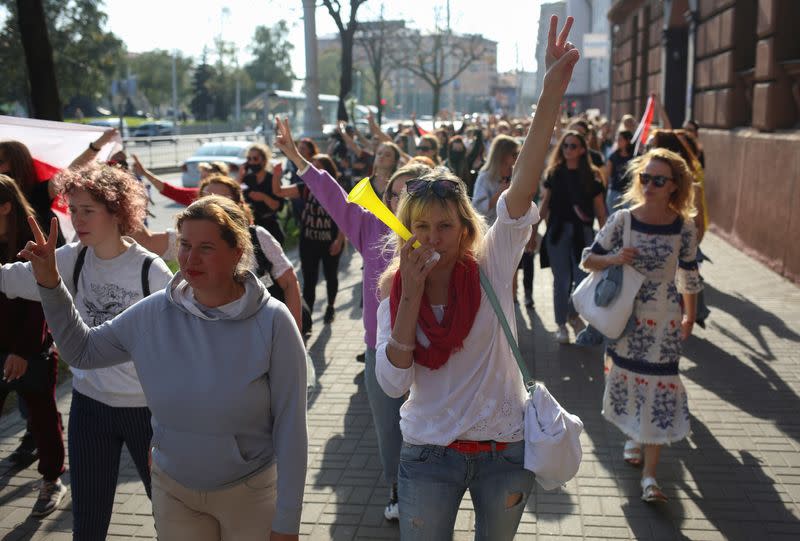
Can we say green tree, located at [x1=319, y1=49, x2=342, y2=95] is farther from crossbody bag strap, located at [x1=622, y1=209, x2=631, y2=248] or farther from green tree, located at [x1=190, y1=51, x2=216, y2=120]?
crossbody bag strap, located at [x1=622, y1=209, x2=631, y2=248]

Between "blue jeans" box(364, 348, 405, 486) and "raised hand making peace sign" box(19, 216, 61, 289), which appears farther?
"blue jeans" box(364, 348, 405, 486)

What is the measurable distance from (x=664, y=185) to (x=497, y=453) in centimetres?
254

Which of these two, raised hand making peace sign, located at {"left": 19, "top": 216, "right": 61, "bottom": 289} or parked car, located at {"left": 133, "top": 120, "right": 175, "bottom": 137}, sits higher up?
raised hand making peace sign, located at {"left": 19, "top": 216, "right": 61, "bottom": 289}

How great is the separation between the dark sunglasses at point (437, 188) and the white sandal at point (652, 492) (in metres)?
2.57

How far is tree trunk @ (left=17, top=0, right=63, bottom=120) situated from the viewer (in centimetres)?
1052

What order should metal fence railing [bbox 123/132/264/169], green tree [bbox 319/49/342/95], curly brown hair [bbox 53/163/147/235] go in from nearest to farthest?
curly brown hair [bbox 53/163/147/235] < metal fence railing [bbox 123/132/264/169] < green tree [bbox 319/49/342/95]

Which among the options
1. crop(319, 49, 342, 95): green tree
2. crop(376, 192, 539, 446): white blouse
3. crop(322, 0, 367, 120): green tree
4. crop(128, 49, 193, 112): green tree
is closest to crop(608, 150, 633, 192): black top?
crop(376, 192, 539, 446): white blouse

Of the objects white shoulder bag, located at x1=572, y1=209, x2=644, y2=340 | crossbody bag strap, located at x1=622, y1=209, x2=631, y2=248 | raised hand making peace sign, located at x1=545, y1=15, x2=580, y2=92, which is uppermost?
raised hand making peace sign, located at x1=545, y1=15, x2=580, y2=92

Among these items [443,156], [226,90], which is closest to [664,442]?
[443,156]

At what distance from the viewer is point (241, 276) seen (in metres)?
2.89

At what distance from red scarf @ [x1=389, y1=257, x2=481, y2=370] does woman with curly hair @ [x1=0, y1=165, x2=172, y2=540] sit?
1.43 m

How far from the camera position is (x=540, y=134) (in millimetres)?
2885

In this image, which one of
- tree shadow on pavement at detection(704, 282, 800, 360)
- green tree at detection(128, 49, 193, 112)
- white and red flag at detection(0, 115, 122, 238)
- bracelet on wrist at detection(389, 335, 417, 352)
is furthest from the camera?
green tree at detection(128, 49, 193, 112)

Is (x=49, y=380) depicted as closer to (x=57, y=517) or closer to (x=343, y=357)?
(x=57, y=517)
